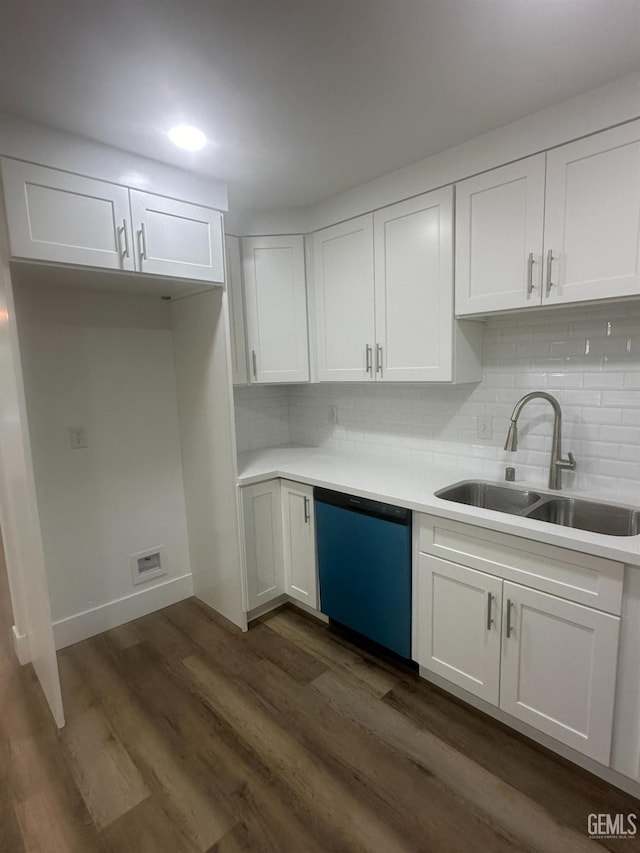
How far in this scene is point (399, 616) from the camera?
212 centimetres

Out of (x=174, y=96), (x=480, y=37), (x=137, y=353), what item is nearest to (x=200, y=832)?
(x=137, y=353)

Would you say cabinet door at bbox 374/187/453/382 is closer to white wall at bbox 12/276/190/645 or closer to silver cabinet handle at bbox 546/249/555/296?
silver cabinet handle at bbox 546/249/555/296

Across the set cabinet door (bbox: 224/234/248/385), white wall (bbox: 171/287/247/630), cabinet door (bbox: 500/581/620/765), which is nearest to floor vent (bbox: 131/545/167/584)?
white wall (bbox: 171/287/247/630)

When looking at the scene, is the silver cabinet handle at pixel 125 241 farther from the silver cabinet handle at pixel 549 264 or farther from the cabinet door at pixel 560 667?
the cabinet door at pixel 560 667

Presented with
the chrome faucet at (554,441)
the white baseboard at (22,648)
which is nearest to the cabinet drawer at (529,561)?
the chrome faucet at (554,441)

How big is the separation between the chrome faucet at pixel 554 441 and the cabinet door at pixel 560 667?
1.96 ft

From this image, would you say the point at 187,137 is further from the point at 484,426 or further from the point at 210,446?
the point at 484,426

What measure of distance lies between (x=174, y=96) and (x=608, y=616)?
7.55 feet

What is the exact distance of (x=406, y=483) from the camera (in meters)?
2.23

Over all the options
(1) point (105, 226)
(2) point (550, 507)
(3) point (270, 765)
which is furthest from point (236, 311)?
(3) point (270, 765)

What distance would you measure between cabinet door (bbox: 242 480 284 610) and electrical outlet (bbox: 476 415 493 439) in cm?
119

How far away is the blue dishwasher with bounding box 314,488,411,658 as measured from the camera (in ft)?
6.81

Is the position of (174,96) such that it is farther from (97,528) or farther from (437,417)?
(97,528)

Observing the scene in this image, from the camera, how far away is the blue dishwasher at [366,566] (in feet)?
6.81
